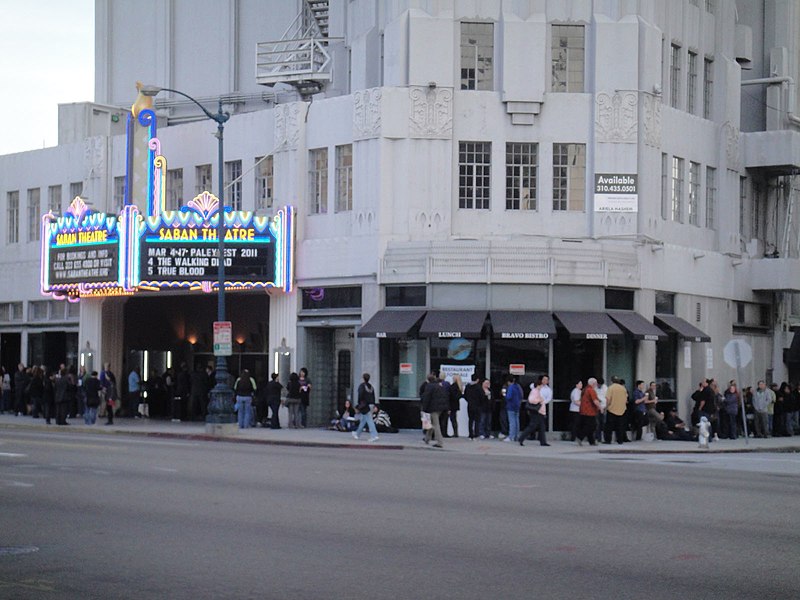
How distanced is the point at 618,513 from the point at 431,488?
3.62 meters

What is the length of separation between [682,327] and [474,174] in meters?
7.91

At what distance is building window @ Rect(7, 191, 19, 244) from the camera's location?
174 feet

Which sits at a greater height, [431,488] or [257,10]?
[257,10]

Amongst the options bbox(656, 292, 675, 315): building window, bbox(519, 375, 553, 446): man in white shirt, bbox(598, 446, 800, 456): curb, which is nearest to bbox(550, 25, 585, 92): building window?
bbox(656, 292, 675, 315): building window

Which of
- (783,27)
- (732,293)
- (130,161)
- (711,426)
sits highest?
(783,27)

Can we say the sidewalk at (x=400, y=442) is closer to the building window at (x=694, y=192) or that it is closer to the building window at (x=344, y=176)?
the building window at (x=344, y=176)

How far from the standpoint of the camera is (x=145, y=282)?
3994cm

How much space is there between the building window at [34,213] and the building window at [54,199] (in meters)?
0.59

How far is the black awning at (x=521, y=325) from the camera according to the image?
35.8m

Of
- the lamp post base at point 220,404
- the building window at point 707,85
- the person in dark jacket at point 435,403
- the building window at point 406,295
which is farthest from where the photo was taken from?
the building window at point 707,85

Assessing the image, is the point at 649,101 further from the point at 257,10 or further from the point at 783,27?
the point at 257,10

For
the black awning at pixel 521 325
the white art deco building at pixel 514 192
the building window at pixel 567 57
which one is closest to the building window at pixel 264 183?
the white art deco building at pixel 514 192

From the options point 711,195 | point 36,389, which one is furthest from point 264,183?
point 711,195

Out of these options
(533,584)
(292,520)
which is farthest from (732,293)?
(533,584)
